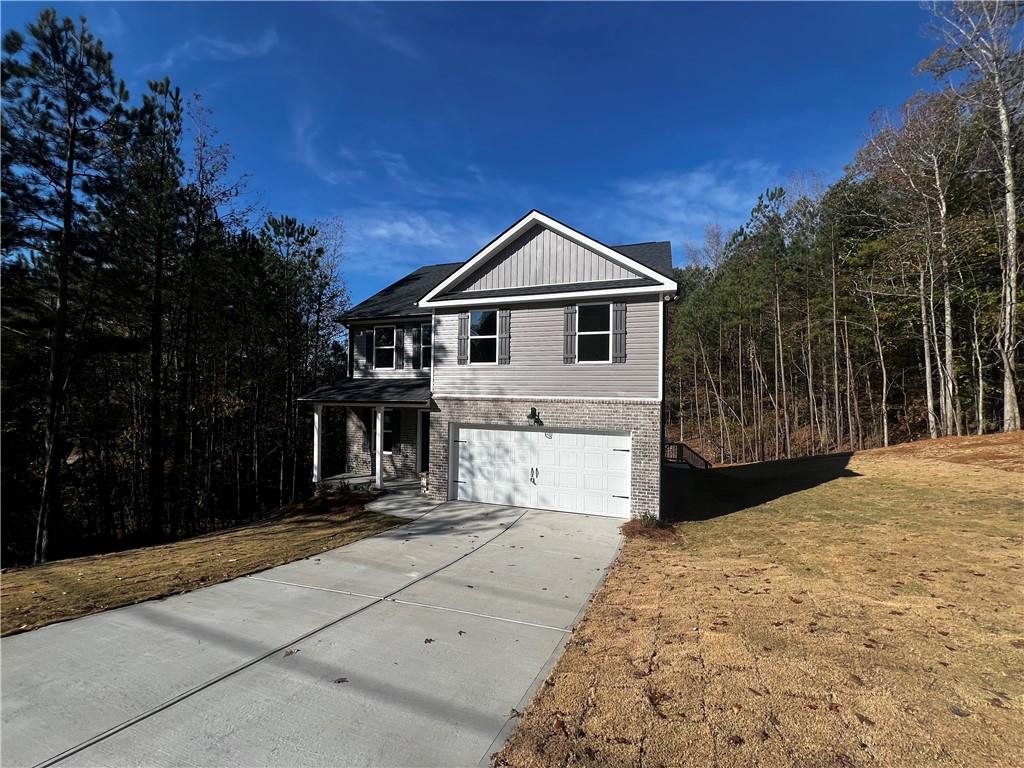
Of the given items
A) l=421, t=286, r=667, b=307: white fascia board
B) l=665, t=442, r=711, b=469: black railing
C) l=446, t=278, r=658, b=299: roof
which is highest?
l=446, t=278, r=658, b=299: roof

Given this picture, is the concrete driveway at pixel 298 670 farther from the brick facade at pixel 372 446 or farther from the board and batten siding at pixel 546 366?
the brick facade at pixel 372 446

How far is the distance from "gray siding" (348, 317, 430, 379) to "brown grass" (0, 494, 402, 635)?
193 inches

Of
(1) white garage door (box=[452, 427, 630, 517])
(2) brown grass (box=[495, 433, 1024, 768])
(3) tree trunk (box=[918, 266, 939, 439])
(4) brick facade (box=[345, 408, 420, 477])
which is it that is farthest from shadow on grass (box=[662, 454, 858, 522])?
(4) brick facade (box=[345, 408, 420, 477])

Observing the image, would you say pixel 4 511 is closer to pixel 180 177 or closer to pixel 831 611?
pixel 180 177

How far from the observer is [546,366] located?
10.6 metres

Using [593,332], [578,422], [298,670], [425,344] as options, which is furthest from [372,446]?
[298,670]

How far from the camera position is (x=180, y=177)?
41.9ft

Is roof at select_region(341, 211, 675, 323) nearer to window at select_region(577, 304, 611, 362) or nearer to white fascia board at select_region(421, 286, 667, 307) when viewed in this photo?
white fascia board at select_region(421, 286, 667, 307)

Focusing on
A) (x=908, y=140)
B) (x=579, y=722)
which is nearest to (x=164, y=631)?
(x=579, y=722)

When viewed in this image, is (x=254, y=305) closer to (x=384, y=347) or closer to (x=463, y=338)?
(x=384, y=347)

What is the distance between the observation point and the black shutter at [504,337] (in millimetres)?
11039

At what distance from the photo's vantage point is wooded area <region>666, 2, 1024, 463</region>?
1545cm

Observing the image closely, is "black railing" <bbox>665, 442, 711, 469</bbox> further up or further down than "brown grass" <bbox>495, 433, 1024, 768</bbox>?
further down

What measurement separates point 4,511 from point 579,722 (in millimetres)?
21315
